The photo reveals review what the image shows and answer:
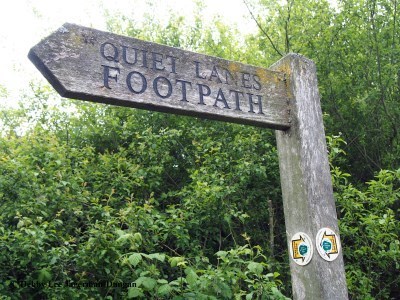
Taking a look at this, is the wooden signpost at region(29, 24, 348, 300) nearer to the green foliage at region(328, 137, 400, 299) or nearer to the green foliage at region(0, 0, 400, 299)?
the green foliage at region(0, 0, 400, 299)

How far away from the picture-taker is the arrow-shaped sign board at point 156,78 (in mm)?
2111

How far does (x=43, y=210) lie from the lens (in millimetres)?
4137

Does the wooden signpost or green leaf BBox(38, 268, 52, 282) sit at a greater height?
the wooden signpost

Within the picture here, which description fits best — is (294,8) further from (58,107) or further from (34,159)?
(34,159)

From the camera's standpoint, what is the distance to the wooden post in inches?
98.7

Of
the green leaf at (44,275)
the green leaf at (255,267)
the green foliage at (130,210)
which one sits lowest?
the green leaf at (255,267)

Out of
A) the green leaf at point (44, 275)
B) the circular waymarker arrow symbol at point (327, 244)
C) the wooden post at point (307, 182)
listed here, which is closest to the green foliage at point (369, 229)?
the wooden post at point (307, 182)

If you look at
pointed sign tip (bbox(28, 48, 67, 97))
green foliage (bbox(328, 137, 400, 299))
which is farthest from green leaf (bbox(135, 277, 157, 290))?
green foliage (bbox(328, 137, 400, 299))

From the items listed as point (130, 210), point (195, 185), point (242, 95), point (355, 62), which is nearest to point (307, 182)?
point (242, 95)

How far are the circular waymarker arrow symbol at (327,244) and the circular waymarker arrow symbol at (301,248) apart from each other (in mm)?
49

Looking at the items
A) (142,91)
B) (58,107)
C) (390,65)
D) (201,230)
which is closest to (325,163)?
(142,91)

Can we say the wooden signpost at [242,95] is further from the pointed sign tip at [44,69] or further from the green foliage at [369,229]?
the green foliage at [369,229]

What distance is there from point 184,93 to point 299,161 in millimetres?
812

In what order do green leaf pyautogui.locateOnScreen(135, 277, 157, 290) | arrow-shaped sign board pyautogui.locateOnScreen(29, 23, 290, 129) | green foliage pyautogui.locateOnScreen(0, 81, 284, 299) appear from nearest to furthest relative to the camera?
1. arrow-shaped sign board pyautogui.locateOnScreen(29, 23, 290, 129)
2. green leaf pyautogui.locateOnScreen(135, 277, 157, 290)
3. green foliage pyautogui.locateOnScreen(0, 81, 284, 299)
